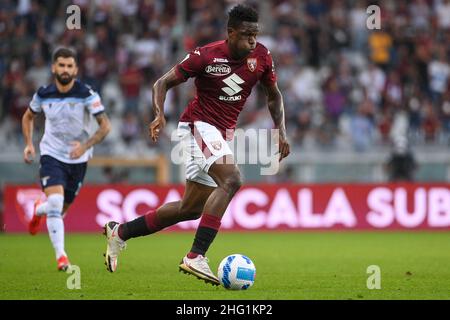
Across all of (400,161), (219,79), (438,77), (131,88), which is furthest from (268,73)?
(438,77)

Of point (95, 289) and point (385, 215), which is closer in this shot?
point (95, 289)

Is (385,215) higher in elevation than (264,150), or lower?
lower

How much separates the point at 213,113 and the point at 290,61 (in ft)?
46.2

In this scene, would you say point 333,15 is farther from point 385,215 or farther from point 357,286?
point 357,286

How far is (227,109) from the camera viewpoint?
938cm

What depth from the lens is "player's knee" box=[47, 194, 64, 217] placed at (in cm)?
1079

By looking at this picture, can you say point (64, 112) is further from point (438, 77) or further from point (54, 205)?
point (438, 77)

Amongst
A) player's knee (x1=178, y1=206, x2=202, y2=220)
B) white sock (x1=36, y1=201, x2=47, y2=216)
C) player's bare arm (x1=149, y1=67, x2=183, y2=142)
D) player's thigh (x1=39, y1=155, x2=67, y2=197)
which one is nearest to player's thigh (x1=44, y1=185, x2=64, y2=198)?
player's thigh (x1=39, y1=155, x2=67, y2=197)

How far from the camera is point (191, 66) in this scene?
9.20 metres

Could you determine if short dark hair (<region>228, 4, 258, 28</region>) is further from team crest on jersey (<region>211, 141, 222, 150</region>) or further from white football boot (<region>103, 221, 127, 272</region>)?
white football boot (<region>103, 221, 127, 272</region>)

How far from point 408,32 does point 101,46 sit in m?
7.51

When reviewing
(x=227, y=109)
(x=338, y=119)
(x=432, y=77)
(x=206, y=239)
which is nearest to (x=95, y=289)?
(x=206, y=239)

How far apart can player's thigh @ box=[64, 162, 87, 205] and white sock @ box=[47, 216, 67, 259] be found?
2.23 ft

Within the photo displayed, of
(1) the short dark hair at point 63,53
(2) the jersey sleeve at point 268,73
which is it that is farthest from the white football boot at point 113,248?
(1) the short dark hair at point 63,53
